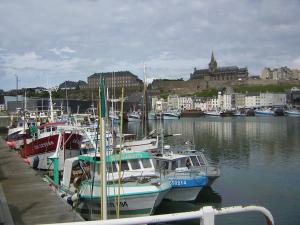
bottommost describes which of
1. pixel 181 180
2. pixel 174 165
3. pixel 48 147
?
pixel 181 180

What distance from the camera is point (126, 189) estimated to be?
15.8 meters

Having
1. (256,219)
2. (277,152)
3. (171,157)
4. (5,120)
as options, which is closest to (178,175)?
(171,157)

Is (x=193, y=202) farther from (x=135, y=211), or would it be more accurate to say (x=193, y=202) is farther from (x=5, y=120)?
(x=5, y=120)

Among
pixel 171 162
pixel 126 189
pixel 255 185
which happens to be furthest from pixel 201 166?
pixel 126 189

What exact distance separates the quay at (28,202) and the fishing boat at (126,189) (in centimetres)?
112

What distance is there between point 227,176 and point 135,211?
16.0 metres

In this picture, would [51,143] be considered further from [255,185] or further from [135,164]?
[255,185]

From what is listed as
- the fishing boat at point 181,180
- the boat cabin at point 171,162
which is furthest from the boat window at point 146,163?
the boat cabin at point 171,162

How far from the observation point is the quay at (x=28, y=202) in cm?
1294

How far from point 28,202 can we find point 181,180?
27.1 ft

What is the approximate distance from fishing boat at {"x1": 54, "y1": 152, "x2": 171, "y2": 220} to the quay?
112cm

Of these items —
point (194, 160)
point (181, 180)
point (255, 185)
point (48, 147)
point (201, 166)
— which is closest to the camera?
point (181, 180)

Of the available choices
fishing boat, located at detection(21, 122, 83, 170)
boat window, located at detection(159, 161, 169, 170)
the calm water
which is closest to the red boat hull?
fishing boat, located at detection(21, 122, 83, 170)

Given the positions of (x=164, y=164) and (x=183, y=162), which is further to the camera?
(x=183, y=162)
